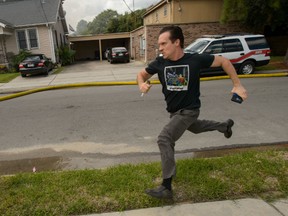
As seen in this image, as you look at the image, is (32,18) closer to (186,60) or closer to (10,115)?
(10,115)

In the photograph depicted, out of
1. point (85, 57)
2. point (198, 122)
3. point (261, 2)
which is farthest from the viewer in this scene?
point (85, 57)

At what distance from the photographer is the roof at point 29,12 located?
2384cm

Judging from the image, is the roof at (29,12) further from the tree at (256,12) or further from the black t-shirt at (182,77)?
the black t-shirt at (182,77)

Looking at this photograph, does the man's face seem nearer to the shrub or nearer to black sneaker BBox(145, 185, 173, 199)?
black sneaker BBox(145, 185, 173, 199)

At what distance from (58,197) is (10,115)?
209 inches

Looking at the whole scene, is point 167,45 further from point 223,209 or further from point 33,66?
point 33,66

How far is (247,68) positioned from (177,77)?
439 inches

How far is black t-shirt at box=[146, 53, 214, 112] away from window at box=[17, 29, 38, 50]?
2346cm

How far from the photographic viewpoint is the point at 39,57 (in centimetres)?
1869

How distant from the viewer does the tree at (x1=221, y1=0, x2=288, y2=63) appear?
16906 millimetres

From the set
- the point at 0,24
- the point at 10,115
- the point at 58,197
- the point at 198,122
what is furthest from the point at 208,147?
the point at 0,24

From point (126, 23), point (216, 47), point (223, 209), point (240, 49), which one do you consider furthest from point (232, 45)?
point (126, 23)

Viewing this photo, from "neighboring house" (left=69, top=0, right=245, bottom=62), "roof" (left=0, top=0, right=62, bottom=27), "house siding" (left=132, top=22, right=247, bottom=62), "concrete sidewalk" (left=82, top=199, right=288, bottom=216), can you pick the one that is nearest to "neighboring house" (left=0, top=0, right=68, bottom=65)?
"roof" (left=0, top=0, right=62, bottom=27)

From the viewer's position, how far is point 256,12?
1902 cm
